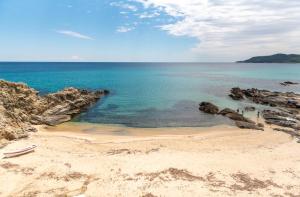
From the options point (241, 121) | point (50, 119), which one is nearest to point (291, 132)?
point (241, 121)

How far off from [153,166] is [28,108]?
72.8 feet

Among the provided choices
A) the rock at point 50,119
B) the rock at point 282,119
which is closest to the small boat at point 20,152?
the rock at point 50,119

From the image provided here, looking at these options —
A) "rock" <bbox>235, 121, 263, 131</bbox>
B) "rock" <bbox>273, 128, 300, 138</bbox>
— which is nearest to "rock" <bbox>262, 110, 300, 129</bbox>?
"rock" <bbox>273, 128, 300, 138</bbox>

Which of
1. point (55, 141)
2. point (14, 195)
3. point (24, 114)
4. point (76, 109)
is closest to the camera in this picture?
point (14, 195)

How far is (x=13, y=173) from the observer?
1705 centimetres

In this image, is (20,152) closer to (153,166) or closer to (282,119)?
(153,166)

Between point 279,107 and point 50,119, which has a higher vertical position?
point 279,107

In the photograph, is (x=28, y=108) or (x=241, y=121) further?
(x=241, y=121)

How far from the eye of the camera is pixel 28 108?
106ft

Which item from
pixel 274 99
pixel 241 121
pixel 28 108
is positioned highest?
pixel 28 108

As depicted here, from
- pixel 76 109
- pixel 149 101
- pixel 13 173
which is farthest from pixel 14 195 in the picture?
pixel 149 101

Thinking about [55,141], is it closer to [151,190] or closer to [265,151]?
[151,190]

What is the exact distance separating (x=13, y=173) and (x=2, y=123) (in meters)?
9.10

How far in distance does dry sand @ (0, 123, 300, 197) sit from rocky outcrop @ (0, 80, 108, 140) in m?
2.19
